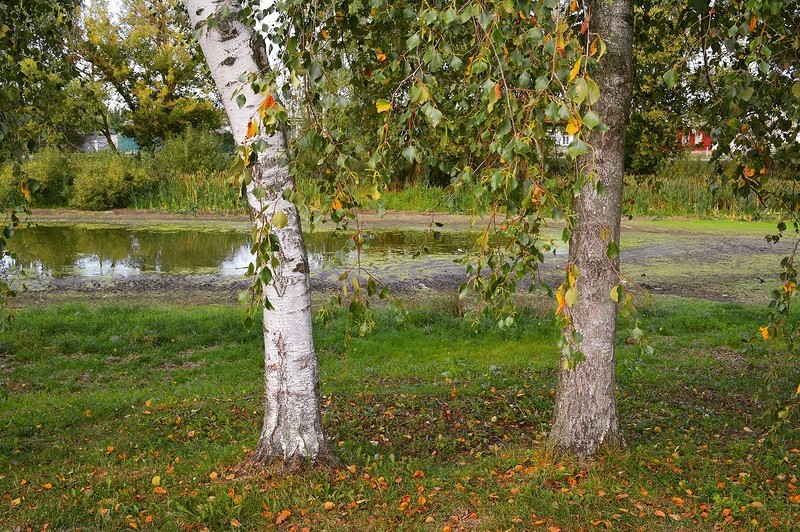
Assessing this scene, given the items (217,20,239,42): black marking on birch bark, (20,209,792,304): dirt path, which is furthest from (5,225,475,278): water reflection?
(217,20,239,42): black marking on birch bark

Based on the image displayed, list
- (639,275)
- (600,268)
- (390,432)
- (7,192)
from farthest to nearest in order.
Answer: (7,192) < (639,275) < (390,432) < (600,268)

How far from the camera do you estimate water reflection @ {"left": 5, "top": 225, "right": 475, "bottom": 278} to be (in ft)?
41.6

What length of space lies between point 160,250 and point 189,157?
8175mm

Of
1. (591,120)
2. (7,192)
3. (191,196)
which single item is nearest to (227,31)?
(591,120)

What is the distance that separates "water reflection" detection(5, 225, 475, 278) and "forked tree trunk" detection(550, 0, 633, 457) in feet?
22.7

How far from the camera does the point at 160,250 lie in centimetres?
1470

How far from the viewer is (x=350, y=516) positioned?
371 centimetres

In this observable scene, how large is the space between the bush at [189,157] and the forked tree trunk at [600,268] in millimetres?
18916

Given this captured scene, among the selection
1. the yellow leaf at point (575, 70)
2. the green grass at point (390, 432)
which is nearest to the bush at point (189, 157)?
the green grass at point (390, 432)

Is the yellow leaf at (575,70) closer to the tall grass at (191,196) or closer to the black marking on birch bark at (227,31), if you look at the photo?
the black marking on birch bark at (227,31)

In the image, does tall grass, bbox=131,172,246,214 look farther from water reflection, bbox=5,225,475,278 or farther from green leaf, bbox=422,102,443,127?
green leaf, bbox=422,102,443,127

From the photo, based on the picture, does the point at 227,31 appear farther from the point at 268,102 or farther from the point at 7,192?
the point at 7,192

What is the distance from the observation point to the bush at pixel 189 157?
21922 millimetres

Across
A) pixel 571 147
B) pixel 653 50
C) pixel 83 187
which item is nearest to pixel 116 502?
pixel 571 147
